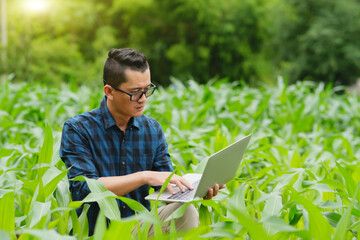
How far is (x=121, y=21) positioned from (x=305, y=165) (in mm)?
26419

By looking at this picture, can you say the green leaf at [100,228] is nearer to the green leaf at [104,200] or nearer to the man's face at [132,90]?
the green leaf at [104,200]

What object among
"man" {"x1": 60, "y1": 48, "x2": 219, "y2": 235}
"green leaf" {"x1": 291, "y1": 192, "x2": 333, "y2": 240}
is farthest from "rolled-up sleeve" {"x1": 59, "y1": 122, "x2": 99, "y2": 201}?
"green leaf" {"x1": 291, "y1": 192, "x2": 333, "y2": 240}

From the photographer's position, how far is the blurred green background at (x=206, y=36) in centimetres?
1800

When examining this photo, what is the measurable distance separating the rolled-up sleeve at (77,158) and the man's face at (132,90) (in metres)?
0.19

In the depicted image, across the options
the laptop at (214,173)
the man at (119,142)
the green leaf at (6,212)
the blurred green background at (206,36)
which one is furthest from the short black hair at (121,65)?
the blurred green background at (206,36)

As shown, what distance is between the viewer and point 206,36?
24547 millimetres

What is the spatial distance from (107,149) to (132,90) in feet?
0.85

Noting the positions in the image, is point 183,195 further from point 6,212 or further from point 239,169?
point 239,169

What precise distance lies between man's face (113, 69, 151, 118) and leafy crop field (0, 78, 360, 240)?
1.04ft

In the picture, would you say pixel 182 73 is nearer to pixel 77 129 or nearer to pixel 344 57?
pixel 344 57

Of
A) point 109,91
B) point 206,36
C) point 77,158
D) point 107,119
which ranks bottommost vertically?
point 206,36

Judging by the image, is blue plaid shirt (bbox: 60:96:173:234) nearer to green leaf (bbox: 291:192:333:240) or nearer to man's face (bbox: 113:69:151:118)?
man's face (bbox: 113:69:151:118)

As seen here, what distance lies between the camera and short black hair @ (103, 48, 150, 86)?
1.68 meters

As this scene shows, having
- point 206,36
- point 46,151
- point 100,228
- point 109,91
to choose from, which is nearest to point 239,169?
point 109,91
